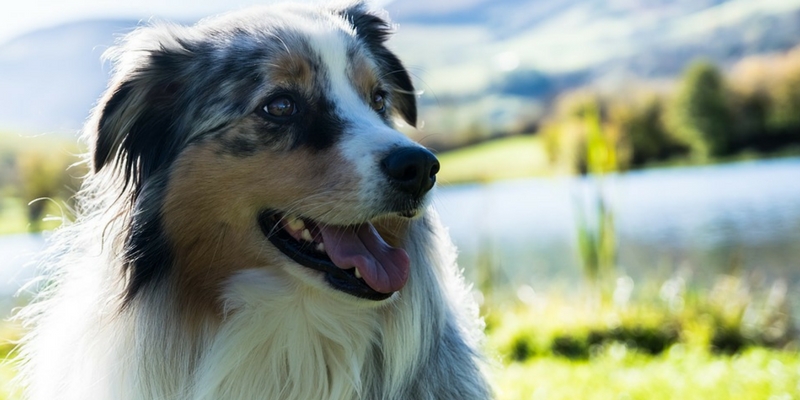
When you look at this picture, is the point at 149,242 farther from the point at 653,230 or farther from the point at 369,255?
the point at 653,230

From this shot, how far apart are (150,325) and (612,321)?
5.56 metres

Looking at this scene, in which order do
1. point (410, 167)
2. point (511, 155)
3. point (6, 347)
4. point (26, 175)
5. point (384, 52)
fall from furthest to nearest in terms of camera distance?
point (511, 155) < point (26, 175) < point (6, 347) < point (384, 52) < point (410, 167)

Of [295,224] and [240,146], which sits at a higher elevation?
[240,146]

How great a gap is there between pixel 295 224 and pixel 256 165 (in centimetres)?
26

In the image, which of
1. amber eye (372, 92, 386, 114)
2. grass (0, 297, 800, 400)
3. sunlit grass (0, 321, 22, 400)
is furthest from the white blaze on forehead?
sunlit grass (0, 321, 22, 400)

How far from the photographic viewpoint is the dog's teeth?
267cm

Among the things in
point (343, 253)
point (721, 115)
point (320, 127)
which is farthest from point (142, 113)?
point (721, 115)

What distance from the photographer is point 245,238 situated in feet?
8.80

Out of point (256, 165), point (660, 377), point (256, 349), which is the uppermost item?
point (256, 165)

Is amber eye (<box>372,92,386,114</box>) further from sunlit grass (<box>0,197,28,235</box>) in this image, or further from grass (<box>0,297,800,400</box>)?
sunlit grass (<box>0,197,28,235</box>)

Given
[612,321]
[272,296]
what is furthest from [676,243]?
[272,296]

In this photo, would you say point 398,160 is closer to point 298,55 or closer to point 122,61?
point 298,55

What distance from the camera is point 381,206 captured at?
253 cm

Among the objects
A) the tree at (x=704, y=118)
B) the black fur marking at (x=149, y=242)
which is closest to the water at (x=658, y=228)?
the black fur marking at (x=149, y=242)
